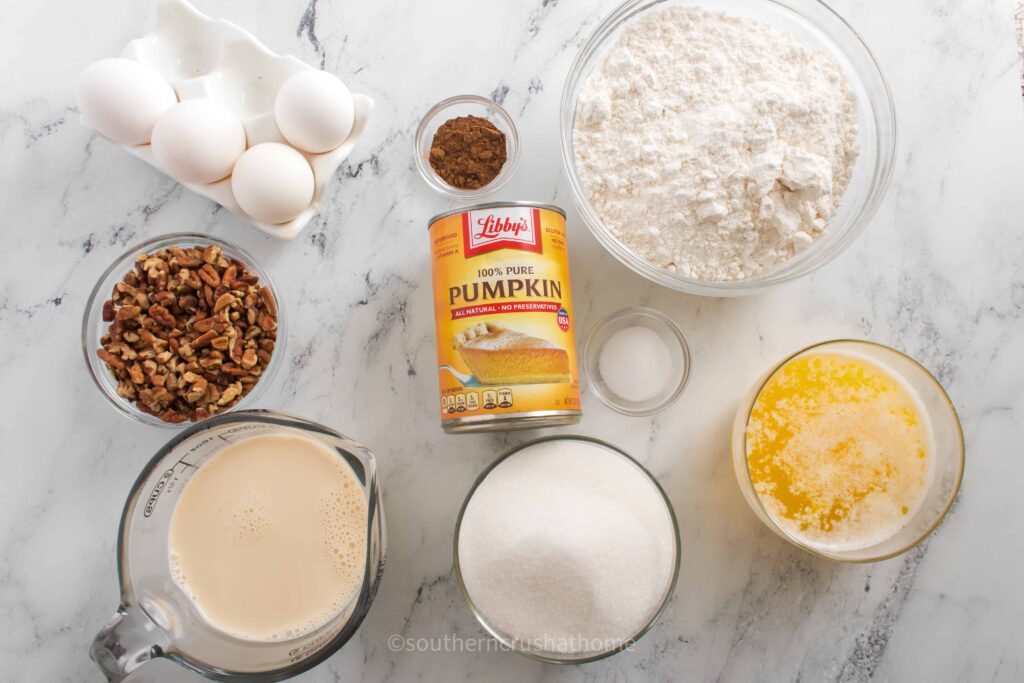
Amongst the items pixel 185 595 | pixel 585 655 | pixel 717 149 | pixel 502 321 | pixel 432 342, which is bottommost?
pixel 585 655

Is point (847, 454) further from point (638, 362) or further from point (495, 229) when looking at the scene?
point (495, 229)

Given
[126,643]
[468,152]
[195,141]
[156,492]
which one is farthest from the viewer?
[468,152]


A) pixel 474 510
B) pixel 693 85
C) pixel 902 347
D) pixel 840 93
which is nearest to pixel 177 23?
pixel 693 85

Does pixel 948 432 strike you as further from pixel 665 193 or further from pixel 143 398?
pixel 143 398

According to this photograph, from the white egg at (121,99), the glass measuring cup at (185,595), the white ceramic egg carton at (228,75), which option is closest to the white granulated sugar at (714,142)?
the white ceramic egg carton at (228,75)

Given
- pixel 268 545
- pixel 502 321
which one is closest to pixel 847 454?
pixel 502 321

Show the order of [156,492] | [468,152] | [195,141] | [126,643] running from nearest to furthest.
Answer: [126,643] < [156,492] < [195,141] < [468,152]

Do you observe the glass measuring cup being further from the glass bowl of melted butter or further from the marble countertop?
the glass bowl of melted butter
